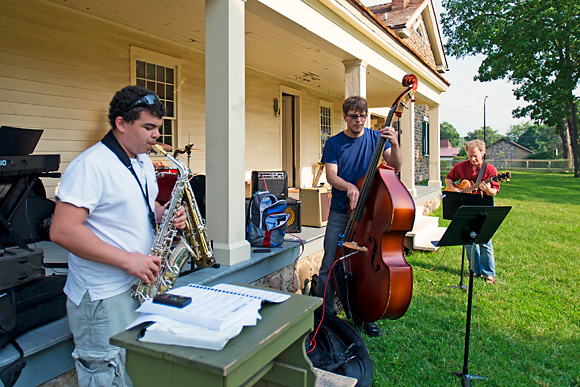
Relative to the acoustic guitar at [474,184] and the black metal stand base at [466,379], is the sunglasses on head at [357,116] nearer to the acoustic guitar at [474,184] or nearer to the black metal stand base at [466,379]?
the black metal stand base at [466,379]

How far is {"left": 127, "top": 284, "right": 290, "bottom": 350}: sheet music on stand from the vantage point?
1197 mm

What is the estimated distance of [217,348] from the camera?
1.18 m

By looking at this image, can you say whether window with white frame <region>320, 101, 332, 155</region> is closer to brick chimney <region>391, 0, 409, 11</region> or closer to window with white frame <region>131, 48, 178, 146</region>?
window with white frame <region>131, 48, 178, 146</region>

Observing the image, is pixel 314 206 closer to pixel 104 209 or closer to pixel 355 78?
pixel 355 78

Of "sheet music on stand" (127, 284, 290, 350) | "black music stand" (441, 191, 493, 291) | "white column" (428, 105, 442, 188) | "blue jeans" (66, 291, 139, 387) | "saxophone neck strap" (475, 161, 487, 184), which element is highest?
"white column" (428, 105, 442, 188)

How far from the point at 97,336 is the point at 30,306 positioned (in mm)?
704

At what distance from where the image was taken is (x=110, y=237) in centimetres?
178

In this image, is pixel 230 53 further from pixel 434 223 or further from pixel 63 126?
pixel 434 223

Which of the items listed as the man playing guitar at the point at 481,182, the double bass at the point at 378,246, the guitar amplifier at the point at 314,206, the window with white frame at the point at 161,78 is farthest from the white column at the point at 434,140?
the double bass at the point at 378,246

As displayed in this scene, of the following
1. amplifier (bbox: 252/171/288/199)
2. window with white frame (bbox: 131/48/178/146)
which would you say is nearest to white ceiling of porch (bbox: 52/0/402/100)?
window with white frame (bbox: 131/48/178/146)

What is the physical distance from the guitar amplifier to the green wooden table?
4.63 metres

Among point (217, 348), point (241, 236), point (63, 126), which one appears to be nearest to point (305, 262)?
point (241, 236)

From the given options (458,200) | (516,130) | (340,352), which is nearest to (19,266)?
(340,352)

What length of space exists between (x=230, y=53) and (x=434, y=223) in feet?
18.3
